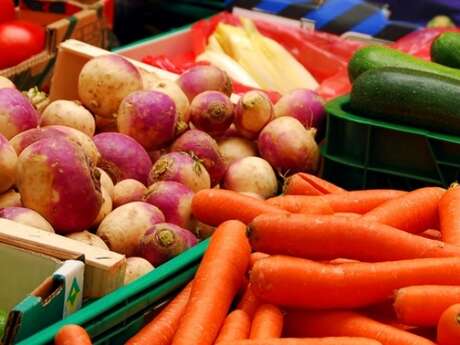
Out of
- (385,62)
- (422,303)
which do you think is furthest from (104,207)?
(385,62)

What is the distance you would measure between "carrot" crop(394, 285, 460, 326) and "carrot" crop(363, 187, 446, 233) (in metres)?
0.24

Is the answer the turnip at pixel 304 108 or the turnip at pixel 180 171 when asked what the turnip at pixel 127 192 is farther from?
the turnip at pixel 304 108

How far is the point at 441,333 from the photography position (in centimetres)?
122

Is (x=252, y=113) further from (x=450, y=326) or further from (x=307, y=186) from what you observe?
(x=450, y=326)

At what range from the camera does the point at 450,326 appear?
1.20 metres

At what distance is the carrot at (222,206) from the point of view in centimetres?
158

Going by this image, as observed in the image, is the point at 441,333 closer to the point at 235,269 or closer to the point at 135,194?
the point at 235,269

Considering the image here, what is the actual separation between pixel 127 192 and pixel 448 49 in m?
1.03

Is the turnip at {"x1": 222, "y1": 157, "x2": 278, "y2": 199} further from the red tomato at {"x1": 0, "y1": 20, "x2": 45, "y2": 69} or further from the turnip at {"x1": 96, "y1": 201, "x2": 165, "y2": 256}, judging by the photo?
the red tomato at {"x1": 0, "y1": 20, "x2": 45, "y2": 69}

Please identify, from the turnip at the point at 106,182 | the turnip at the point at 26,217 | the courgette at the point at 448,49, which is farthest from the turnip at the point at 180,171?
the courgette at the point at 448,49

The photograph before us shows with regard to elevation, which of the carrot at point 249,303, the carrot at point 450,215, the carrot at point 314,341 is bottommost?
A: the carrot at point 249,303

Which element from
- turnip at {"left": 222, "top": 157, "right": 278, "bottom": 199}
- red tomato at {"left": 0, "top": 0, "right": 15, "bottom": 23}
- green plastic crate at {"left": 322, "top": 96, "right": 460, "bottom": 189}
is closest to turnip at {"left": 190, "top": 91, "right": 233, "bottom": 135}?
turnip at {"left": 222, "top": 157, "right": 278, "bottom": 199}

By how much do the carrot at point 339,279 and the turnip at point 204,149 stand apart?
0.50 m

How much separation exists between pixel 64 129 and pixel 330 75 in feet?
4.78
